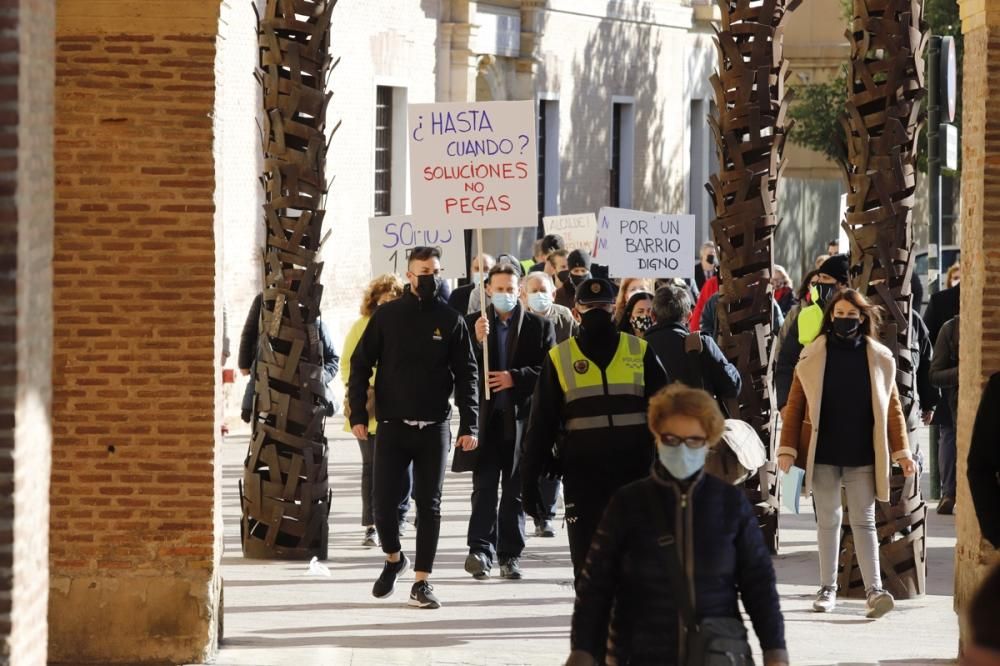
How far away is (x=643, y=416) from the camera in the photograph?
8.80 m

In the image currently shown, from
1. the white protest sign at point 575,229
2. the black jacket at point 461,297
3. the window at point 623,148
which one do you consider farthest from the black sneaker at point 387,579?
the window at point 623,148

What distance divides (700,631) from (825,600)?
545cm

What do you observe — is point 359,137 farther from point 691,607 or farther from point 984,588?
point 984,588

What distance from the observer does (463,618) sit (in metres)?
10.9

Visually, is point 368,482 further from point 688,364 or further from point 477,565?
point 688,364

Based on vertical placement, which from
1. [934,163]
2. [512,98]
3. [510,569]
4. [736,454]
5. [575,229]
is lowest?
[510,569]

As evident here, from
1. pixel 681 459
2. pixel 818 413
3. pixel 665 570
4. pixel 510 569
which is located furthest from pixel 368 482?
pixel 665 570

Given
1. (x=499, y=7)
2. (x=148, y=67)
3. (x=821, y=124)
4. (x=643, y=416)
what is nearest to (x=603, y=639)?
(x=643, y=416)

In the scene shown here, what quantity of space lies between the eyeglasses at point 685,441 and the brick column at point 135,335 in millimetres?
3925

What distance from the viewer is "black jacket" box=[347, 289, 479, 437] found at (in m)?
10.9

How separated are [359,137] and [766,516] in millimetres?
14739

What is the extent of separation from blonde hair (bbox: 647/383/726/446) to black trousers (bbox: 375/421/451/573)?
4.67 metres

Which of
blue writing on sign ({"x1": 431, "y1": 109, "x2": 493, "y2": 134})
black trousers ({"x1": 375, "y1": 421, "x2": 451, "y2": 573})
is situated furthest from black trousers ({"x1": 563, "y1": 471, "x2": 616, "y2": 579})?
blue writing on sign ({"x1": 431, "y1": 109, "x2": 493, "y2": 134})

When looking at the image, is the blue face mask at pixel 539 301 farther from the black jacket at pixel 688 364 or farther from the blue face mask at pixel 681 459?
the blue face mask at pixel 681 459
